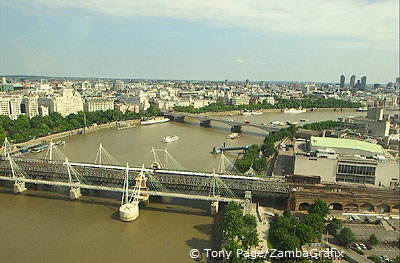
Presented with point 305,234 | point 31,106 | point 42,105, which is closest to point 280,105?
point 42,105

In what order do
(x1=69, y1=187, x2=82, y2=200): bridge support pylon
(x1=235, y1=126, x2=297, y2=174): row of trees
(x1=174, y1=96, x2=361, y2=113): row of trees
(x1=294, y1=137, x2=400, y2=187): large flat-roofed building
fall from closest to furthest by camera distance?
(x1=69, y1=187, x2=82, y2=200): bridge support pylon, (x1=294, y1=137, x2=400, y2=187): large flat-roofed building, (x1=235, y1=126, x2=297, y2=174): row of trees, (x1=174, y1=96, x2=361, y2=113): row of trees

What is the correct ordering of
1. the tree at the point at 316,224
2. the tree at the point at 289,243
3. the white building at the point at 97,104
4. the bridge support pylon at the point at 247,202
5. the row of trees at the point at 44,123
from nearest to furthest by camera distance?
the tree at the point at 289,243
the tree at the point at 316,224
the bridge support pylon at the point at 247,202
the row of trees at the point at 44,123
the white building at the point at 97,104

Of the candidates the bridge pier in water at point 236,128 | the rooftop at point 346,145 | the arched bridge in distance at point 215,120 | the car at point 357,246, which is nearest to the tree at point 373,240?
the car at point 357,246

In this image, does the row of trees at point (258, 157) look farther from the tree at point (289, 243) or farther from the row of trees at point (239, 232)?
the tree at point (289, 243)

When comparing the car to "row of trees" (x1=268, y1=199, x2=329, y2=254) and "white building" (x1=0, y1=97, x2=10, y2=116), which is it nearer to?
"row of trees" (x1=268, y1=199, x2=329, y2=254)

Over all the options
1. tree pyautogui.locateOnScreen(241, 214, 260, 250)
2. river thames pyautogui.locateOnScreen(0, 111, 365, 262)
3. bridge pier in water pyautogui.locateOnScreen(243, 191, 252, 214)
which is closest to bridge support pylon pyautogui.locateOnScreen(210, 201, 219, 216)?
river thames pyautogui.locateOnScreen(0, 111, 365, 262)

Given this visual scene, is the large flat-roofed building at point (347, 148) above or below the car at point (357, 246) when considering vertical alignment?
above

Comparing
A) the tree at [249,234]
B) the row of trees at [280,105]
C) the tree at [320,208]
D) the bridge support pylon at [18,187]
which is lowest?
the bridge support pylon at [18,187]
